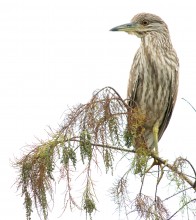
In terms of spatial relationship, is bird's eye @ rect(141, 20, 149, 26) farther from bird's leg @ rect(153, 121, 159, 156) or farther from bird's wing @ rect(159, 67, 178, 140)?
bird's leg @ rect(153, 121, 159, 156)

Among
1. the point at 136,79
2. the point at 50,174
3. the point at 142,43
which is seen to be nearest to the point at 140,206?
the point at 50,174

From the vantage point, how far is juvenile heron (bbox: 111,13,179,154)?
750 centimetres

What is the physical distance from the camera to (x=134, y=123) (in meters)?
4.84

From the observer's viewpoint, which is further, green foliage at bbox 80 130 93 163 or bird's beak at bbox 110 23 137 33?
bird's beak at bbox 110 23 137 33

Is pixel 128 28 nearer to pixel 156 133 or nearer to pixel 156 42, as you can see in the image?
pixel 156 42

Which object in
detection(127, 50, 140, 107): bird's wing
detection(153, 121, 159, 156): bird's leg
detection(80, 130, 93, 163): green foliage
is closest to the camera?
detection(80, 130, 93, 163): green foliage

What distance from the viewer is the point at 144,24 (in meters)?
8.02

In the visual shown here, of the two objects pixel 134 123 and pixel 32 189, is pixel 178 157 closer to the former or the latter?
Result: pixel 134 123

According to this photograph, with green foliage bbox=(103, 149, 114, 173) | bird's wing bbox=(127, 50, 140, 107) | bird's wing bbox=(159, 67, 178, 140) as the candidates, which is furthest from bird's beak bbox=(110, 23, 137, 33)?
green foliage bbox=(103, 149, 114, 173)

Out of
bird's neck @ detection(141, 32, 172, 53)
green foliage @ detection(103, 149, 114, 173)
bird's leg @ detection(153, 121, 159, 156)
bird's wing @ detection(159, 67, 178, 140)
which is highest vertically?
bird's neck @ detection(141, 32, 172, 53)

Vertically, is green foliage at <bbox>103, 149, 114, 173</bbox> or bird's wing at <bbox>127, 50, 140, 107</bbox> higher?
bird's wing at <bbox>127, 50, 140, 107</bbox>

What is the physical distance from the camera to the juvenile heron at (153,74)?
7.50 metres

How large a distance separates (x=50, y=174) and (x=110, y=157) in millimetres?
462

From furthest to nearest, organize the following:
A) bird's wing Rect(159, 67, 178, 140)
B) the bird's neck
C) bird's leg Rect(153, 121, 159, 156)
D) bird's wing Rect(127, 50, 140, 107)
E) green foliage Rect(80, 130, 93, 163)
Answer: the bird's neck, bird's wing Rect(159, 67, 178, 140), bird's wing Rect(127, 50, 140, 107), bird's leg Rect(153, 121, 159, 156), green foliage Rect(80, 130, 93, 163)
